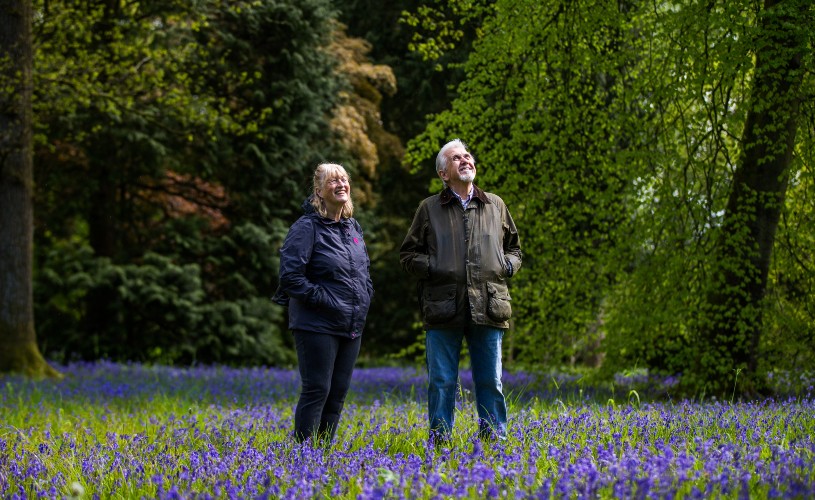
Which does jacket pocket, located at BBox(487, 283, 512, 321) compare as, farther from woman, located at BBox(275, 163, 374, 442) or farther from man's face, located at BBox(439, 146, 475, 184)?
woman, located at BBox(275, 163, 374, 442)

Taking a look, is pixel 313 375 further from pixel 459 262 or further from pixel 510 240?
pixel 510 240

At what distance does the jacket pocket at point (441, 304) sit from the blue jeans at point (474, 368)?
0.12 m

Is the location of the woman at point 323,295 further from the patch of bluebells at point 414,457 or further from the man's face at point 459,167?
the man's face at point 459,167

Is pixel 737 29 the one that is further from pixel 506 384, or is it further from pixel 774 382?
pixel 506 384

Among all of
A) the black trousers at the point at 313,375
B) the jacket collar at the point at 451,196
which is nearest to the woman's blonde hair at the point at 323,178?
the jacket collar at the point at 451,196

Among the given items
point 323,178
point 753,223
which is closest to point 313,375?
point 323,178

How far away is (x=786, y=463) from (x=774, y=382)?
15.6 ft

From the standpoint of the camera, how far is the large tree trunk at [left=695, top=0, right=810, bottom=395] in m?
7.28

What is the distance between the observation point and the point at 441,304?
4887 millimetres

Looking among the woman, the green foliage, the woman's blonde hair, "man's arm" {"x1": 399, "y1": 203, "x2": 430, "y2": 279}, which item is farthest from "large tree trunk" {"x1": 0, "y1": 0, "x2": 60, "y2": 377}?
"man's arm" {"x1": 399, "y1": 203, "x2": 430, "y2": 279}

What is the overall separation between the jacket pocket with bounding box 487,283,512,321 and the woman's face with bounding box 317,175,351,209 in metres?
1.04

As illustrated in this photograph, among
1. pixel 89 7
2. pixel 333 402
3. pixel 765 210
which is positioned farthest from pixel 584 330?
pixel 89 7

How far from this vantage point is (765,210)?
796 cm

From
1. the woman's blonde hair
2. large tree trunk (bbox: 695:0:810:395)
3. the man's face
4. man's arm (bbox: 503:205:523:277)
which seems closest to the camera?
the man's face
